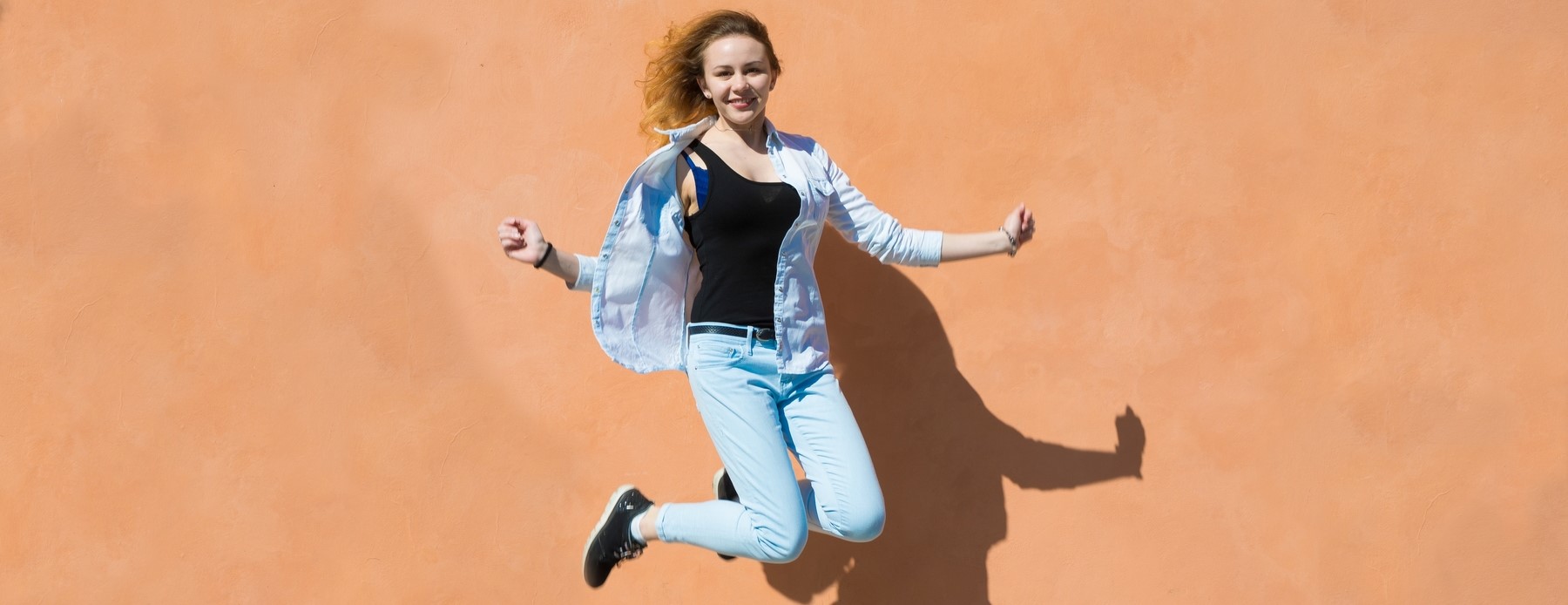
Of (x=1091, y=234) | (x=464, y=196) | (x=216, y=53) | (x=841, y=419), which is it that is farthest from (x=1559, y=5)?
(x=216, y=53)

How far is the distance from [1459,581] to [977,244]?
167 centimetres

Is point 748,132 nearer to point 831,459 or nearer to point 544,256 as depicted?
point 544,256

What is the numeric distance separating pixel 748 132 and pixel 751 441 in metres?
0.73

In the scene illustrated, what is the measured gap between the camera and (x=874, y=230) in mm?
2865

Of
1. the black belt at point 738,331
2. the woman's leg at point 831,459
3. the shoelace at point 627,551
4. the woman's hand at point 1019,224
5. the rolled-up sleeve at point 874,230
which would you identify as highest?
the woman's hand at point 1019,224

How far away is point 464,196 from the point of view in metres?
3.29

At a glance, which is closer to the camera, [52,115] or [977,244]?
[977,244]

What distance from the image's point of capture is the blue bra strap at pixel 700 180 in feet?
9.14

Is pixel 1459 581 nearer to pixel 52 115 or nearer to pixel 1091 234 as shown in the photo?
pixel 1091 234

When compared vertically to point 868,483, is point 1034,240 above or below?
above

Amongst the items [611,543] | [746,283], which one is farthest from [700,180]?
[611,543]

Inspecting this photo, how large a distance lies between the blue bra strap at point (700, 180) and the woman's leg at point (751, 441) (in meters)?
0.32

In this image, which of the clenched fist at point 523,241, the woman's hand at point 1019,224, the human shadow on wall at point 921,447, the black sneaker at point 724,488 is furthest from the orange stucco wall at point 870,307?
the clenched fist at point 523,241

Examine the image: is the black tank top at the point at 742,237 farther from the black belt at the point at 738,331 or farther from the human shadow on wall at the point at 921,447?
the human shadow on wall at the point at 921,447
